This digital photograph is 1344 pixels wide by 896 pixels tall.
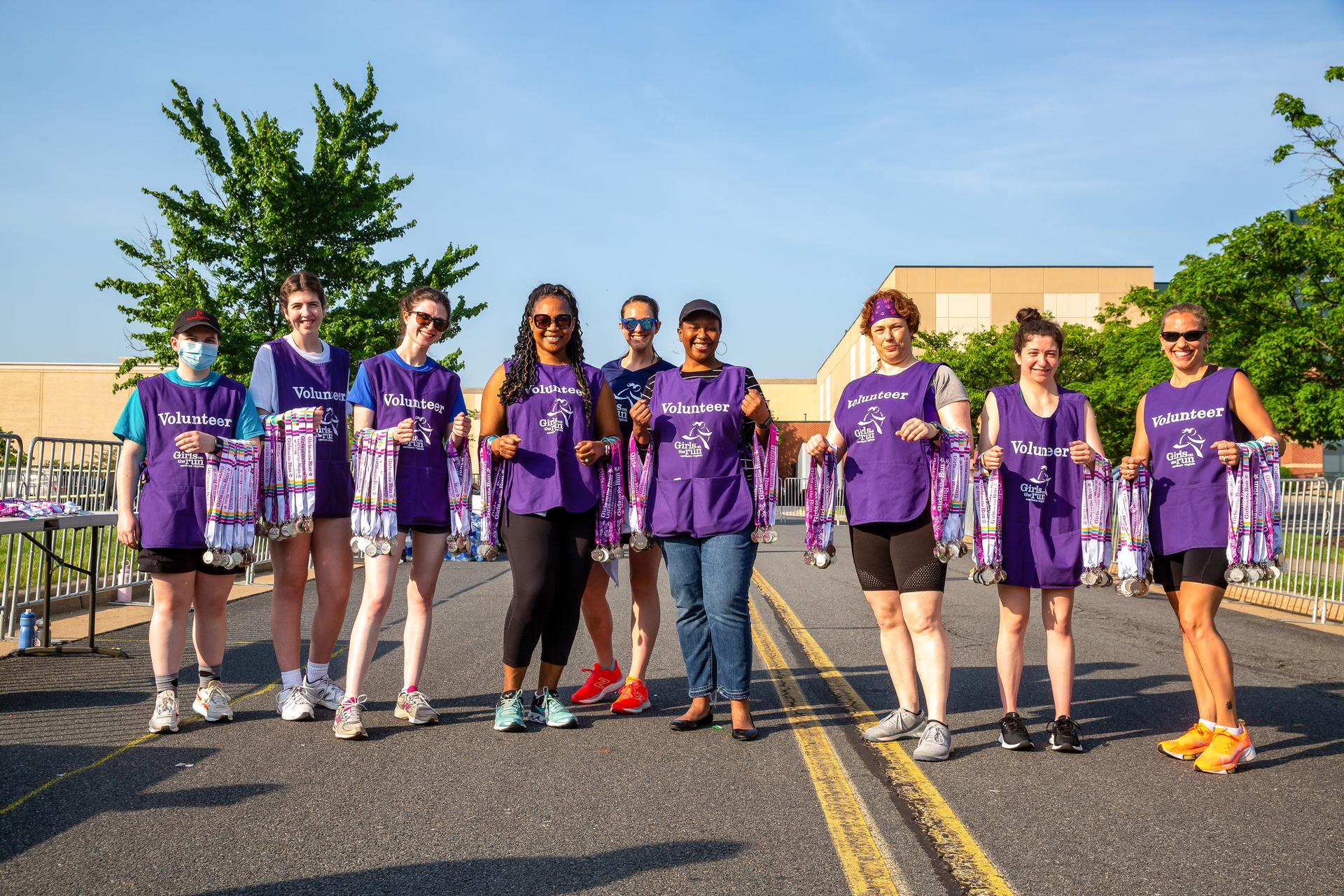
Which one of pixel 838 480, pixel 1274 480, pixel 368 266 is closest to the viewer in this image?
pixel 1274 480

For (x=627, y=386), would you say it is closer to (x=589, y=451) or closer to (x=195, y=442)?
(x=589, y=451)

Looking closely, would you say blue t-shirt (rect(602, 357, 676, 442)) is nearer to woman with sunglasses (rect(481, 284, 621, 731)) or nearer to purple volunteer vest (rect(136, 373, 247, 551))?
woman with sunglasses (rect(481, 284, 621, 731))

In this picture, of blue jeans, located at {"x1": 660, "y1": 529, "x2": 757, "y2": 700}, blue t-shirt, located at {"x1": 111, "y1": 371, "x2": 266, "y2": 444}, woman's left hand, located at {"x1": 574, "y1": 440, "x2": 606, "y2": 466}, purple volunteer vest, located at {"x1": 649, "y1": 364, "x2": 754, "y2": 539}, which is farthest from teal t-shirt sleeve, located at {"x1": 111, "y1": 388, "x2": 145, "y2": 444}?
blue jeans, located at {"x1": 660, "y1": 529, "x2": 757, "y2": 700}

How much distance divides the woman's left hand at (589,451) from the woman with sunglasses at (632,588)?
0.42m

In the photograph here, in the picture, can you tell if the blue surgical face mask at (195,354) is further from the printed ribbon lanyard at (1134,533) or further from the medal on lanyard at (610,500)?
the printed ribbon lanyard at (1134,533)

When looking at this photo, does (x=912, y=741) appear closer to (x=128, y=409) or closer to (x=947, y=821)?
(x=947, y=821)

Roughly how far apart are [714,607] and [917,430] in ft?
4.54

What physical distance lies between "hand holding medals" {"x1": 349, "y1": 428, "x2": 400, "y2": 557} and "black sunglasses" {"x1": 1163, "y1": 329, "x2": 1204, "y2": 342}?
3.87 m

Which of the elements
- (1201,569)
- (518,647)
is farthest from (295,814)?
(1201,569)

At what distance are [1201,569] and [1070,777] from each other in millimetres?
1222

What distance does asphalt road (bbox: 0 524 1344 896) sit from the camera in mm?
3332

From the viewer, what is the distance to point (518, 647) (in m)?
5.40

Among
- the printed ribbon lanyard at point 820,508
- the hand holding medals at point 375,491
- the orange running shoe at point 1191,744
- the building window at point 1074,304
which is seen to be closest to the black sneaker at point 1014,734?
the orange running shoe at point 1191,744

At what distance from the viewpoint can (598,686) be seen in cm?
627
